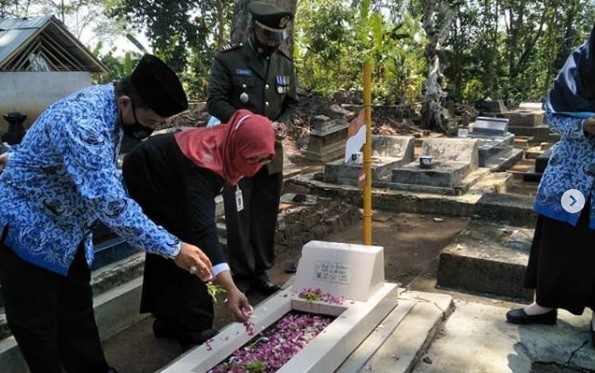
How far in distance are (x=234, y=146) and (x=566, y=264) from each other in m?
1.63

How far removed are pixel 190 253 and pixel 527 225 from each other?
2.94m

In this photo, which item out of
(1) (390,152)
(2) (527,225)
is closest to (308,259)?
(2) (527,225)

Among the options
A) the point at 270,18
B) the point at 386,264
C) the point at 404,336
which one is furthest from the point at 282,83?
the point at 404,336

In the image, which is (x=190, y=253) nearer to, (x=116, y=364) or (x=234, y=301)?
(x=234, y=301)

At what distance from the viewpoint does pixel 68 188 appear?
1.92 meters

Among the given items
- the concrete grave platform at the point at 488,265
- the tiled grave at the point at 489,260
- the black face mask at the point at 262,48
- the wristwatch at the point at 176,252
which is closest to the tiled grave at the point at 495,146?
the tiled grave at the point at 489,260

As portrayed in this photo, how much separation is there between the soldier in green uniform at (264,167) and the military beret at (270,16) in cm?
5

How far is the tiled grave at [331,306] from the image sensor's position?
2.22m

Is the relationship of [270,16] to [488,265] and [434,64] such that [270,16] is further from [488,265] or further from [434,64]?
[434,64]

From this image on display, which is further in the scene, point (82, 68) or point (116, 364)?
point (82, 68)

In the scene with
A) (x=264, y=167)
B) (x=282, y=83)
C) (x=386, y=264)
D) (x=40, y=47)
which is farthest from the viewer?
(x=40, y=47)

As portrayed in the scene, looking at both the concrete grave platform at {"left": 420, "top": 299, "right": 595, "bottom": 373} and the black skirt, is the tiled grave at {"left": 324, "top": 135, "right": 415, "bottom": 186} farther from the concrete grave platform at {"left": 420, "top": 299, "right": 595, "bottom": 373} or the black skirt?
the black skirt

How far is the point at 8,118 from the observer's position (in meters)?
4.72

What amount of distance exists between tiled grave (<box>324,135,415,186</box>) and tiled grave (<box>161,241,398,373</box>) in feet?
10.7
